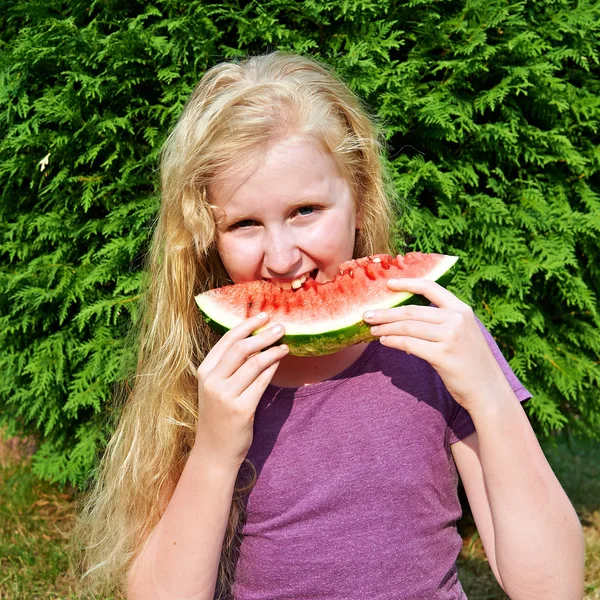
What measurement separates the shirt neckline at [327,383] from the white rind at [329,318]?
0.95 feet

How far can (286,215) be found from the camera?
7.23ft

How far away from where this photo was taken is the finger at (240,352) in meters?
2.00

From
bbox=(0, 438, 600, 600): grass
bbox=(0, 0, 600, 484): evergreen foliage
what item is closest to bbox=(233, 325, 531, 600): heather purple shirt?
bbox=(0, 0, 600, 484): evergreen foliage

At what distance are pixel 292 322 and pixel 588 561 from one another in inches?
124

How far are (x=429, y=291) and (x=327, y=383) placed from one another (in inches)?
21.7

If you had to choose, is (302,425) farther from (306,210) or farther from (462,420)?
(306,210)

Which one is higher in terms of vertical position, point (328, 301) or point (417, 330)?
point (417, 330)

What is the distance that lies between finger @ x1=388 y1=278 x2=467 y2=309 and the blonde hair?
573 millimetres

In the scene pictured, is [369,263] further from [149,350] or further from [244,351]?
[149,350]

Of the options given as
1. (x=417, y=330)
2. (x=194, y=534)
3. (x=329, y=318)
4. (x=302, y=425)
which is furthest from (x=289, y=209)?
(x=194, y=534)

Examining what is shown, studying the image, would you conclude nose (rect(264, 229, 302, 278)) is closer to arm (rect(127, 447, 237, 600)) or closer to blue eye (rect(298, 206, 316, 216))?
blue eye (rect(298, 206, 316, 216))

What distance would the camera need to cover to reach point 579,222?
363 cm

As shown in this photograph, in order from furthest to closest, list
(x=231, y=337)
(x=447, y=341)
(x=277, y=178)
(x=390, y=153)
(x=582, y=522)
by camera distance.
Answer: (x=582, y=522)
(x=390, y=153)
(x=277, y=178)
(x=231, y=337)
(x=447, y=341)

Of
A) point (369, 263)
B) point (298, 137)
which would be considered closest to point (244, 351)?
point (369, 263)
